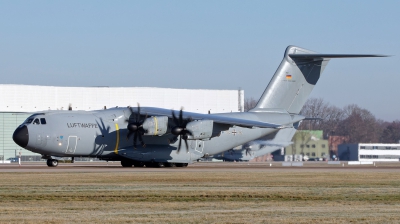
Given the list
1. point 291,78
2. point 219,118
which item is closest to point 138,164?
point 219,118

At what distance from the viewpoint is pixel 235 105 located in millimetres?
81062

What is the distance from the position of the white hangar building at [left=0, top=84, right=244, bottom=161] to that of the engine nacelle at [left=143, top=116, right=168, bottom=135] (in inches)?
1393

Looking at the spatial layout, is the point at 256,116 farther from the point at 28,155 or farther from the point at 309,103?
the point at 309,103

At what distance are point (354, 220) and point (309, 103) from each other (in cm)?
9376

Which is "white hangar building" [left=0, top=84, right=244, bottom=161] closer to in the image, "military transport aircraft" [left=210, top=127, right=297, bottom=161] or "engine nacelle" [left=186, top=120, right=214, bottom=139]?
"military transport aircraft" [left=210, top=127, right=297, bottom=161]

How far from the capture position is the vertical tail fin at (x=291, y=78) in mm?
45562

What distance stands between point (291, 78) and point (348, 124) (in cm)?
5672

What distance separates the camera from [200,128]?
132 feet

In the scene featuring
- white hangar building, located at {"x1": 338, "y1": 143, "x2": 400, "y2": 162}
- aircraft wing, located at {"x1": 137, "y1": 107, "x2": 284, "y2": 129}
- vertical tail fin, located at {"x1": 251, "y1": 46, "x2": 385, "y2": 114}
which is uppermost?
vertical tail fin, located at {"x1": 251, "y1": 46, "x2": 385, "y2": 114}

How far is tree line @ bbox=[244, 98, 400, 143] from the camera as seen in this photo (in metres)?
99.0

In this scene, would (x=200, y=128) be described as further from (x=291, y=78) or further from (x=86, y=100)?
(x=86, y=100)

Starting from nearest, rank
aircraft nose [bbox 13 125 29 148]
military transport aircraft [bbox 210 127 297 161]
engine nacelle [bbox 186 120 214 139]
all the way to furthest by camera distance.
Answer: aircraft nose [bbox 13 125 29 148]
engine nacelle [bbox 186 120 214 139]
military transport aircraft [bbox 210 127 297 161]

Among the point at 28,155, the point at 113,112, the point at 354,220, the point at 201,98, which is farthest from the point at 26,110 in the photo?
the point at 354,220

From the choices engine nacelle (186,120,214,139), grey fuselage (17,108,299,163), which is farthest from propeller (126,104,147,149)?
engine nacelle (186,120,214,139)
